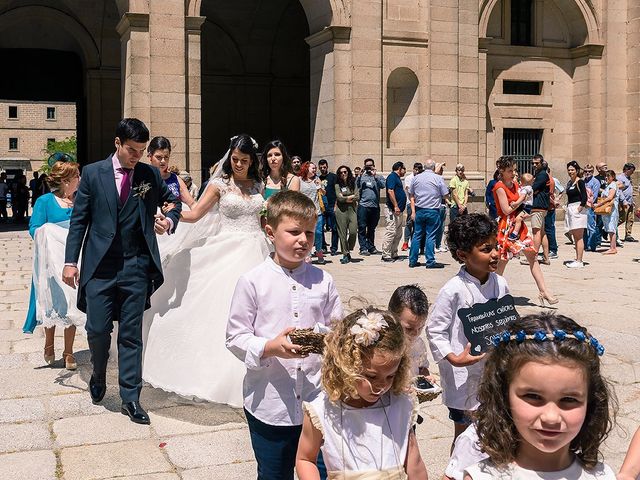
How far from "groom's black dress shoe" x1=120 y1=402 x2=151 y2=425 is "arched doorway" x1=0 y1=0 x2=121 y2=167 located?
19.3m

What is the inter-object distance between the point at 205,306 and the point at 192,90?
1320cm

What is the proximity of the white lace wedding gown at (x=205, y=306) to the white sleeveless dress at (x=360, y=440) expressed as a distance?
3.19 m

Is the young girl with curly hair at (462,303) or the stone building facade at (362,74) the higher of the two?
the stone building facade at (362,74)

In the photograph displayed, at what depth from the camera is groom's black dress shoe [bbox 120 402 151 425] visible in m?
5.53

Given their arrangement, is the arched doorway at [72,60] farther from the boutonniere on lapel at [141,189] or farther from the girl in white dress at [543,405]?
the girl in white dress at [543,405]

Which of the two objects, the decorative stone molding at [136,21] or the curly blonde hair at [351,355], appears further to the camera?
the decorative stone molding at [136,21]

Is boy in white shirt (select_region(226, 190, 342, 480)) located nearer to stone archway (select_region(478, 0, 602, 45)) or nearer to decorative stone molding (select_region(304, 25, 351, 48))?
decorative stone molding (select_region(304, 25, 351, 48))

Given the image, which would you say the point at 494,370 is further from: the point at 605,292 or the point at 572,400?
the point at 605,292

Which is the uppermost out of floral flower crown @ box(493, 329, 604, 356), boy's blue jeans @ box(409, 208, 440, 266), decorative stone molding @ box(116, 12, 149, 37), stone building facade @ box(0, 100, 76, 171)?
stone building facade @ box(0, 100, 76, 171)

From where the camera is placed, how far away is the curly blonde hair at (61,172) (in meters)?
7.11

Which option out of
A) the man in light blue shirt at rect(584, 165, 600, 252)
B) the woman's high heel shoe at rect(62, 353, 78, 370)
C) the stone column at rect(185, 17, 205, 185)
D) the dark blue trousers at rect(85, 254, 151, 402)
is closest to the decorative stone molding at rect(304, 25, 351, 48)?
the stone column at rect(185, 17, 205, 185)

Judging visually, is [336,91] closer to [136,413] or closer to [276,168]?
[276,168]

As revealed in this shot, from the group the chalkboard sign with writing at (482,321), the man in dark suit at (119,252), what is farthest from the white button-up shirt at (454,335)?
the man in dark suit at (119,252)

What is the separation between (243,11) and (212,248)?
70.6ft
